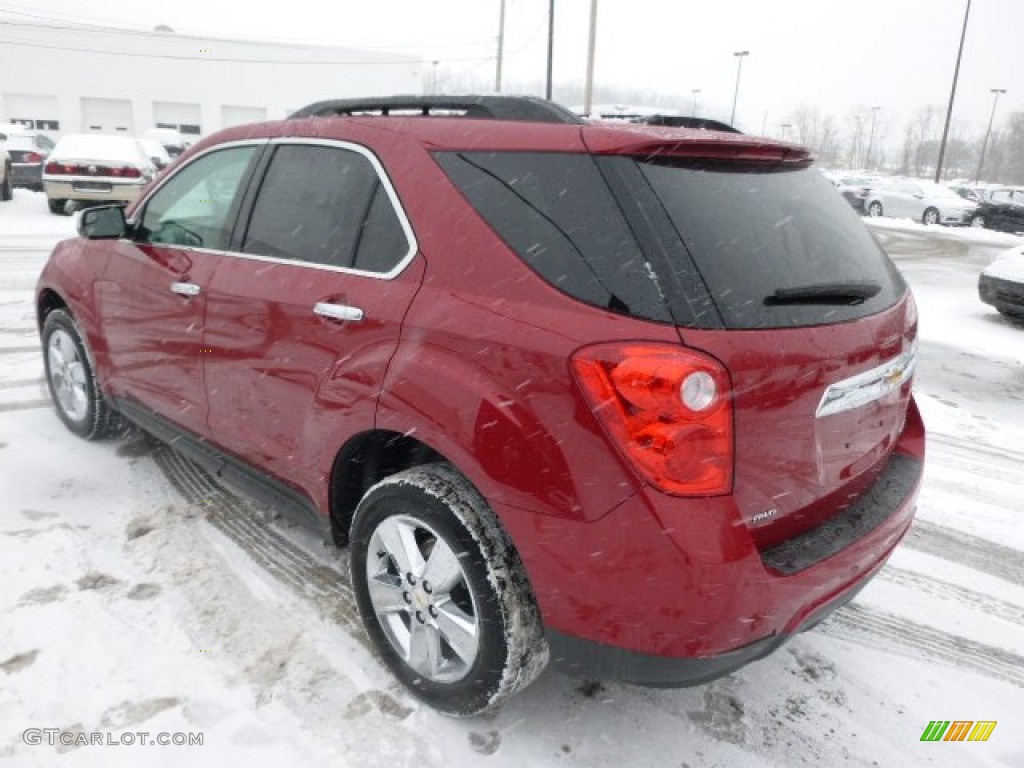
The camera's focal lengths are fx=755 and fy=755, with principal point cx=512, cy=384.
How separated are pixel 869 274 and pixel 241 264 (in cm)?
221

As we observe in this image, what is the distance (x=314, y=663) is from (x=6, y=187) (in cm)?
1809

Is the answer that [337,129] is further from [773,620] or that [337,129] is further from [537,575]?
[773,620]

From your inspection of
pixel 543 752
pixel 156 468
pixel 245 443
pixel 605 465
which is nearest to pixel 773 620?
pixel 605 465

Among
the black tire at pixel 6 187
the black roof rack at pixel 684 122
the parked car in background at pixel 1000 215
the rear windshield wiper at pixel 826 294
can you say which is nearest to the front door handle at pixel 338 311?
the black roof rack at pixel 684 122

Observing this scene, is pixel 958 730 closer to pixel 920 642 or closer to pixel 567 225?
pixel 920 642

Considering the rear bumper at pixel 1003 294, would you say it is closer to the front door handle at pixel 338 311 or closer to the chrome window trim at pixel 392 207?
the chrome window trim at pixel 392 207

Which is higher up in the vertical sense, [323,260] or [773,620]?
[323,260]

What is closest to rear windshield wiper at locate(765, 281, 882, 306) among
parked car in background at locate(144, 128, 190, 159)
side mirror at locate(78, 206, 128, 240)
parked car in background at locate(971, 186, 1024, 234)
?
side mirror at locate(78, 206, 128, 240)

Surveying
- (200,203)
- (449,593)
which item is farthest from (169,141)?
(449,593)

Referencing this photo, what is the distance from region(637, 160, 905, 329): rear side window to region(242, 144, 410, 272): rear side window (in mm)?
857

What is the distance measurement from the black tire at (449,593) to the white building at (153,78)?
2004 inches

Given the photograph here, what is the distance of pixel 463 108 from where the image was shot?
95.3 inches

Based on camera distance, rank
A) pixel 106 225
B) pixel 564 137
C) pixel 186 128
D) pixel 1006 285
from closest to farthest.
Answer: pixel 564 137, pixel 106 225, pixel 1006 285, pixel 186 128

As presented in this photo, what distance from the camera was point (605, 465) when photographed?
179cm
